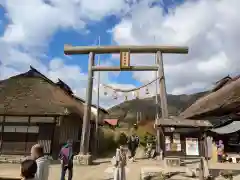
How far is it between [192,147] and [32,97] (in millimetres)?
12645

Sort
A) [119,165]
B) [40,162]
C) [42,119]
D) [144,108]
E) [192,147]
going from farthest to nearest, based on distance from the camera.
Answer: [144,108]
[42,119]
[192,147]
[119,165]
[40,162]

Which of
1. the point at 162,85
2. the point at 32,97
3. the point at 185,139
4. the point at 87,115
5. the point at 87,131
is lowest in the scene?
the point at 185,139

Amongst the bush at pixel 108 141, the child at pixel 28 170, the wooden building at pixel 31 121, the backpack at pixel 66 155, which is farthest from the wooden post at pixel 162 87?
the child at pixel 28 170

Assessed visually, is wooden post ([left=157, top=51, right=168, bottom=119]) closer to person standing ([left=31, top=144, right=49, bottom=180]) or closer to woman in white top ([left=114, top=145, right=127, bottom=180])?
woman in white top ([left=114, top=145, right=127, bottom=180])

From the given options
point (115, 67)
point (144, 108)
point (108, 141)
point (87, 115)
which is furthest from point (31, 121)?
point (144, 108)

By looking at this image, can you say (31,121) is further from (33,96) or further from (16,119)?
(33,96)

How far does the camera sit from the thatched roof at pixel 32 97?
1889 cm

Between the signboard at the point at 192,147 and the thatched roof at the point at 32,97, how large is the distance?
367 inches

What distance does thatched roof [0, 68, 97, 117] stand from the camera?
62.0 ft

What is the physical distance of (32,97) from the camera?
20.3 metres

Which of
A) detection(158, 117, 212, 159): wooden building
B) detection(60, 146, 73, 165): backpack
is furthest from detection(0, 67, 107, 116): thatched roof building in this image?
detection(158, 117, 212, 159): wooden building

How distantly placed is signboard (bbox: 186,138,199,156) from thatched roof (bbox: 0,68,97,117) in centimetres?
932

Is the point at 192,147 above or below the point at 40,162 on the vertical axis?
above

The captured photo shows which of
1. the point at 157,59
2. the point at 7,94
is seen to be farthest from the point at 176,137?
the point at 7,94
